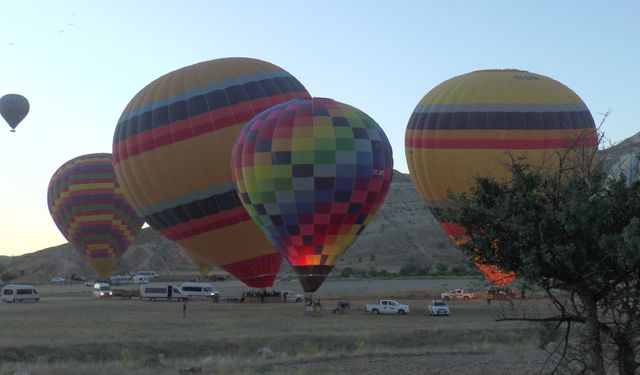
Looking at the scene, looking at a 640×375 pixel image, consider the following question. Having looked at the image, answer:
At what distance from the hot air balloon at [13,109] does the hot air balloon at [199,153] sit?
19161 millimetres

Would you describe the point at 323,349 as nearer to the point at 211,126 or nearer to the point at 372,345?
the point at 372,345

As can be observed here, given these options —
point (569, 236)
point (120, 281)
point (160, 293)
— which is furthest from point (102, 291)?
point (569, 236)

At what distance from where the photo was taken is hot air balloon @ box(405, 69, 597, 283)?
48000mm

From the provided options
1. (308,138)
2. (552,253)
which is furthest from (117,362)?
(308,138)

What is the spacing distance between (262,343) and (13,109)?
42.4 meters

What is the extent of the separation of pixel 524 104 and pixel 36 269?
11084cm

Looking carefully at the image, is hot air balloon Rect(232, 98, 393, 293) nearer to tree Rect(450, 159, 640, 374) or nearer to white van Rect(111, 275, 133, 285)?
tree Rect(450, 159, 640, 374)

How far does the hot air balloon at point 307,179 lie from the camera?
4325 cm

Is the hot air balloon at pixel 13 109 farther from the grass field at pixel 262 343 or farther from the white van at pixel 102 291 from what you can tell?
the grass field at pixel 262 343

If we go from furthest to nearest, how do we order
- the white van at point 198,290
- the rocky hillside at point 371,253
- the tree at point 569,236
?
the rocky hillside at point 371,253
the white van at point 198,290
the tree at point 569,236

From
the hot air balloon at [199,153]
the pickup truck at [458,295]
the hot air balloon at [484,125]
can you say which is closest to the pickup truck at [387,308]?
the hot air balloon at [484,125]

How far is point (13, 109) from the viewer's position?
221 feet

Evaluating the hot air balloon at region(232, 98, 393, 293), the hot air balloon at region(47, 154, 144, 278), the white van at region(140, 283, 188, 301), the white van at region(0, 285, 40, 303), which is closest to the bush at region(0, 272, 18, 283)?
the hot air balloon at region(47, 154, 144, 278)

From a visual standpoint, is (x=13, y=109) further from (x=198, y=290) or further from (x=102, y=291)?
(x=198, y=290)
